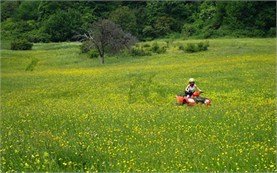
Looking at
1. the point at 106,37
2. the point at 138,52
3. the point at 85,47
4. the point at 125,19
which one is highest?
the point at 125,19

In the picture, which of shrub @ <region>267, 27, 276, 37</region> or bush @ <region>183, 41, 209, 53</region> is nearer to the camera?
bush @ <region>183, 41, 209, 53</region>

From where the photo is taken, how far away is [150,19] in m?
112

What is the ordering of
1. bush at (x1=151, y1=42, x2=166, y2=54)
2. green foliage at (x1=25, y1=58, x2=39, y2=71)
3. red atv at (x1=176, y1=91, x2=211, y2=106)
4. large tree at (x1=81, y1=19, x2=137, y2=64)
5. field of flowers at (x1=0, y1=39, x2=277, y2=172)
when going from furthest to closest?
bush at (x1=151, y1=42, x2=166, y2=54)
large tree at (x1=81, y1=19, x2=137, y2=64)
green foliage at (x1=25, y1=58, x2=39, y2=71)
red atv at (x1=176, y1=91, x2=211, y2=106)
field of flowers at (x1=0, y1=39, x2=277, y2=172)

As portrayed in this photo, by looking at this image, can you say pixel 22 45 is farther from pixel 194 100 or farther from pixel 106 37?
pixel 194 100

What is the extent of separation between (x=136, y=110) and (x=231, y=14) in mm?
81448

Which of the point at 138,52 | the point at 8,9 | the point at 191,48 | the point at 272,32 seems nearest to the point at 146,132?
the point at 191,48

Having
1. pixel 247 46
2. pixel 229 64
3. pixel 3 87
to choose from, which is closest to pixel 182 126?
pixel 3 87

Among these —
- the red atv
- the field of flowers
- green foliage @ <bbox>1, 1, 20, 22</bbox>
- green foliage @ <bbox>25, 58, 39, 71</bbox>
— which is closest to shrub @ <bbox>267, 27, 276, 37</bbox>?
green foliage @ <bbox>25, 58, 39, 71</bbox>

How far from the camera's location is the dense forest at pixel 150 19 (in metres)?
97.4

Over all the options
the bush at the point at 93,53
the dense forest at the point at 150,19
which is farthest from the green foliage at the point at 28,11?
the bush at the point at 93,53

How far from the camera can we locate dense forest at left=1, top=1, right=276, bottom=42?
320 ft

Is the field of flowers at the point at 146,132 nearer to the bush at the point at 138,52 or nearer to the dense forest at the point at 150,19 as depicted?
the bush at the point at 138,52

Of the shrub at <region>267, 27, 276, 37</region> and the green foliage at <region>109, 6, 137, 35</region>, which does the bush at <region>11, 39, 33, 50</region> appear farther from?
the shrub at <region>267, 27, 276, 37</region>

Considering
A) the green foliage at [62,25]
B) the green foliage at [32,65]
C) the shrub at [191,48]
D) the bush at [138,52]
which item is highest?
the green foliage at [62,25]
